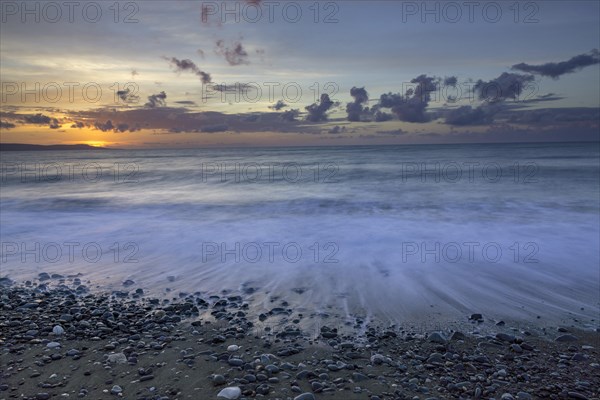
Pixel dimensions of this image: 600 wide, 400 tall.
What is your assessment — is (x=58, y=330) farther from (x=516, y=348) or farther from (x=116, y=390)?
(x=516, y=348)

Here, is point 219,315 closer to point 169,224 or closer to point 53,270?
point 53,270

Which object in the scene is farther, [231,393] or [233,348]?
[233,348]

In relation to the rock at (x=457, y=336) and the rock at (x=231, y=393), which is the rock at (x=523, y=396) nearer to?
the rock at (x=457, y=336)

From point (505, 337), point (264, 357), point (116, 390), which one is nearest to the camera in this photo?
point (116, 390)

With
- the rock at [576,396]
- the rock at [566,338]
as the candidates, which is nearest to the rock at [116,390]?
the rock at [576,396]

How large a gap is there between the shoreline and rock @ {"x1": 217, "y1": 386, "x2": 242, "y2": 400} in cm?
3

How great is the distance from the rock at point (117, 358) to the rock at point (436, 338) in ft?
9.78

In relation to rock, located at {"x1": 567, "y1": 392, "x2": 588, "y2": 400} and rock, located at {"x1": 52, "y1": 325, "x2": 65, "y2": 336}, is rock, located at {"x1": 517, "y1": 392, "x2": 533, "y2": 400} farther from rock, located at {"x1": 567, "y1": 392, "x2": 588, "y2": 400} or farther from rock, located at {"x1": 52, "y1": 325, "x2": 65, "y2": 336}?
rock, located at {"x1": 52, "y1": 325, "x2": 65, "y2": 336}

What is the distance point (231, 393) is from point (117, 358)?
4.25ft

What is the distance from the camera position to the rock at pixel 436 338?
15.0 feet

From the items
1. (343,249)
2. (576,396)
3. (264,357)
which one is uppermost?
(343,249)

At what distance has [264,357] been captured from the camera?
411 centimetres

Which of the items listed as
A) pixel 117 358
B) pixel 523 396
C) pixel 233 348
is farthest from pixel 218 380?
pixel 523 396

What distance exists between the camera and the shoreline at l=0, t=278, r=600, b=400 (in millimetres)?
3633
